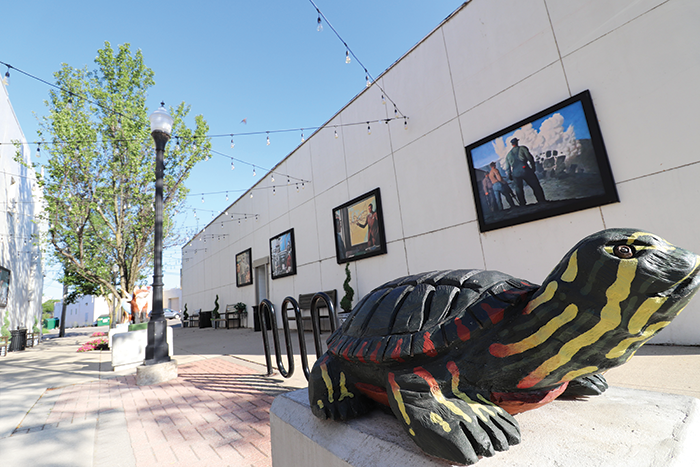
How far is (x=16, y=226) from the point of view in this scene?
13.2 m

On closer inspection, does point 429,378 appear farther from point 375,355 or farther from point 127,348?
point 127,348

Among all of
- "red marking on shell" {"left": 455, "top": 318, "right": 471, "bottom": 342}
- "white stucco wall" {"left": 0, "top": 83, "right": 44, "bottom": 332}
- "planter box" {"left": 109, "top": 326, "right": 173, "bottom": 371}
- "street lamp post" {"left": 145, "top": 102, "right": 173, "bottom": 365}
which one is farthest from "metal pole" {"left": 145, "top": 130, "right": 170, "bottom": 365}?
"white stucco wall" {"left": 0, "top": 83, "right": 44, "bottom": 332}

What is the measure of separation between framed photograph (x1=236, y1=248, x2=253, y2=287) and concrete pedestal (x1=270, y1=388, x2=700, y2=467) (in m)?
13.3

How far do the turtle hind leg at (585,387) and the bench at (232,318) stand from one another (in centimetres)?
1420

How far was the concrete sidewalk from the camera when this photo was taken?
91.0 inches

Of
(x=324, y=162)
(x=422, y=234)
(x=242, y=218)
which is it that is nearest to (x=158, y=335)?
Result: (x=422, y=234)

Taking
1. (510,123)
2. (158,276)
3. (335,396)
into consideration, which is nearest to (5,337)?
(158,276)

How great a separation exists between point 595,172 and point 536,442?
4644 millimetres

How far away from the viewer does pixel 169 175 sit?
1067 centimetres

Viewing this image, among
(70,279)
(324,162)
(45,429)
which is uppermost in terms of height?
(324,162)

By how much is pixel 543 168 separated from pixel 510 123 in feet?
3.32

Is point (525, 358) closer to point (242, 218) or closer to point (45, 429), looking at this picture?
point (45, 429)

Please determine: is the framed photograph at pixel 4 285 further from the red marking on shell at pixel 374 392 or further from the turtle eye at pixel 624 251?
the turtle eye at pixel 624 251

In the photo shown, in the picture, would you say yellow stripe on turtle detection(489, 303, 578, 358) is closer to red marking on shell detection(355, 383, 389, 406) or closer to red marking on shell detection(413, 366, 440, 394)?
red marking on shell detection(413, 366, 440, 394)
